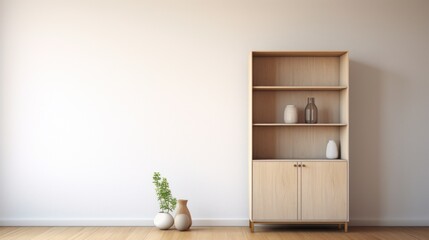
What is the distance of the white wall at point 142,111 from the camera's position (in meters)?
5.46

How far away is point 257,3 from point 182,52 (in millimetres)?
867

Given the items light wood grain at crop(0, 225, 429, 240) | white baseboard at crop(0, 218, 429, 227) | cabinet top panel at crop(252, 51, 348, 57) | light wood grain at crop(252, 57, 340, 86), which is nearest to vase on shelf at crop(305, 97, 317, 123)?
light wood grain at crop(252, 57, 340, 86)

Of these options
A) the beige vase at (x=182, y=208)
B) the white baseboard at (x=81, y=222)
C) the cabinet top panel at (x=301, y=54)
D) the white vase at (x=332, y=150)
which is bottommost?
the white baseboard at (x=81, y=222)

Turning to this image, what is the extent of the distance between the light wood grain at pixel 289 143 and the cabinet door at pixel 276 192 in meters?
0.32

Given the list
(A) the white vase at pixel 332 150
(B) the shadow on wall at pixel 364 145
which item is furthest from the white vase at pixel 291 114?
(B) the shadow on wall at pixel 364 145

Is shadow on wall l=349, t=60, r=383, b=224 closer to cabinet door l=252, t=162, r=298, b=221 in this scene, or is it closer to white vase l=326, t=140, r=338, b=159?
white vase l=326, t=140, r=338, b=159

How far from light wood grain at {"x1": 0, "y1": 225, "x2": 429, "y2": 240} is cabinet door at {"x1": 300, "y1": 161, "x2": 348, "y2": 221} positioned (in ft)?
0.57

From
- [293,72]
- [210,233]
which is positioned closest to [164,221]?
[210,233]

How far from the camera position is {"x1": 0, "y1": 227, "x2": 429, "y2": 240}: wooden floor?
192 inches

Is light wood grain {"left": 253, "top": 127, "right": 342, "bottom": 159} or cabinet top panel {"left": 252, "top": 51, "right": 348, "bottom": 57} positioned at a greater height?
cabinet top panel {"left": 252, "top": 51, "right": 348, "bottom": 57}

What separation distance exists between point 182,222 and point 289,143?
1256mm

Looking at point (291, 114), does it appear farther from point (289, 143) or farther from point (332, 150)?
point (332, 150)

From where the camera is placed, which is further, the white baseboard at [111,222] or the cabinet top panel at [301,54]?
the white baseboard at [111,222]

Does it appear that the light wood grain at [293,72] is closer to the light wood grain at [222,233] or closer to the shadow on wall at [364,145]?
the shadow on wall at [364,145]
